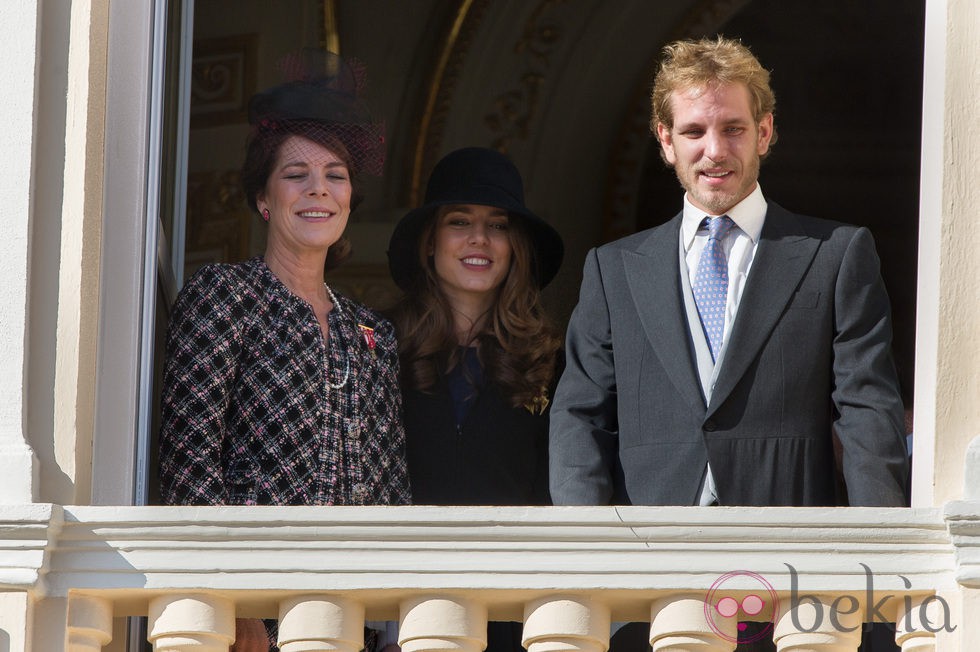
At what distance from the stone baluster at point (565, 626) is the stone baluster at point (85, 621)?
2.46 ft

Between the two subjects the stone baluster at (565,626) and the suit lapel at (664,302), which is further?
the suit lapel at (664,302)

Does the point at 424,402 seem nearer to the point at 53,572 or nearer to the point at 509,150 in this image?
the point at 53,572

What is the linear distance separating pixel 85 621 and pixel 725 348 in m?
1.31

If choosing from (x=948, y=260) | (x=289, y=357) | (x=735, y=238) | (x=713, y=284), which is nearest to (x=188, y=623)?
(x=289, y=357)

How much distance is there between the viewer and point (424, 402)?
4.70m

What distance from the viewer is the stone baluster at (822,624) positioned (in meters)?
3.56

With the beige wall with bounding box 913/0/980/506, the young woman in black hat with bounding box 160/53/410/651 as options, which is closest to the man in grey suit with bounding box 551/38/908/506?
the beige wall with bounding box 913/0/980/506

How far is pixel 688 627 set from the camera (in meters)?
3.56

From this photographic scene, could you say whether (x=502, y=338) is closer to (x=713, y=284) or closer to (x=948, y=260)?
(x=713, y=284)

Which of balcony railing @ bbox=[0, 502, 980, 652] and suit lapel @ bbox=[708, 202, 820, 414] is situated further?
suit lapel @ bbox=[708, 202, 820, 414]

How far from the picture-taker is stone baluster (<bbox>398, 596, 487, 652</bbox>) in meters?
3.58

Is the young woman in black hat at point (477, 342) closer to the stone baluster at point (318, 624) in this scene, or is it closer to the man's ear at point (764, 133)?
the man's ear at point (764, 133)

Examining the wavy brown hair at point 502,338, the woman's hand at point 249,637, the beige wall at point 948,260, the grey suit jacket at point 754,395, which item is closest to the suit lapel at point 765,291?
the grey suit jacket at point 754,395

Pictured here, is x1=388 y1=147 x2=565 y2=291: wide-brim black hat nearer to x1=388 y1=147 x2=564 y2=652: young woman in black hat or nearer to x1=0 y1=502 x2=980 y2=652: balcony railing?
x1=388 y1=147 x2=564 y2=652: young woman in black hat
